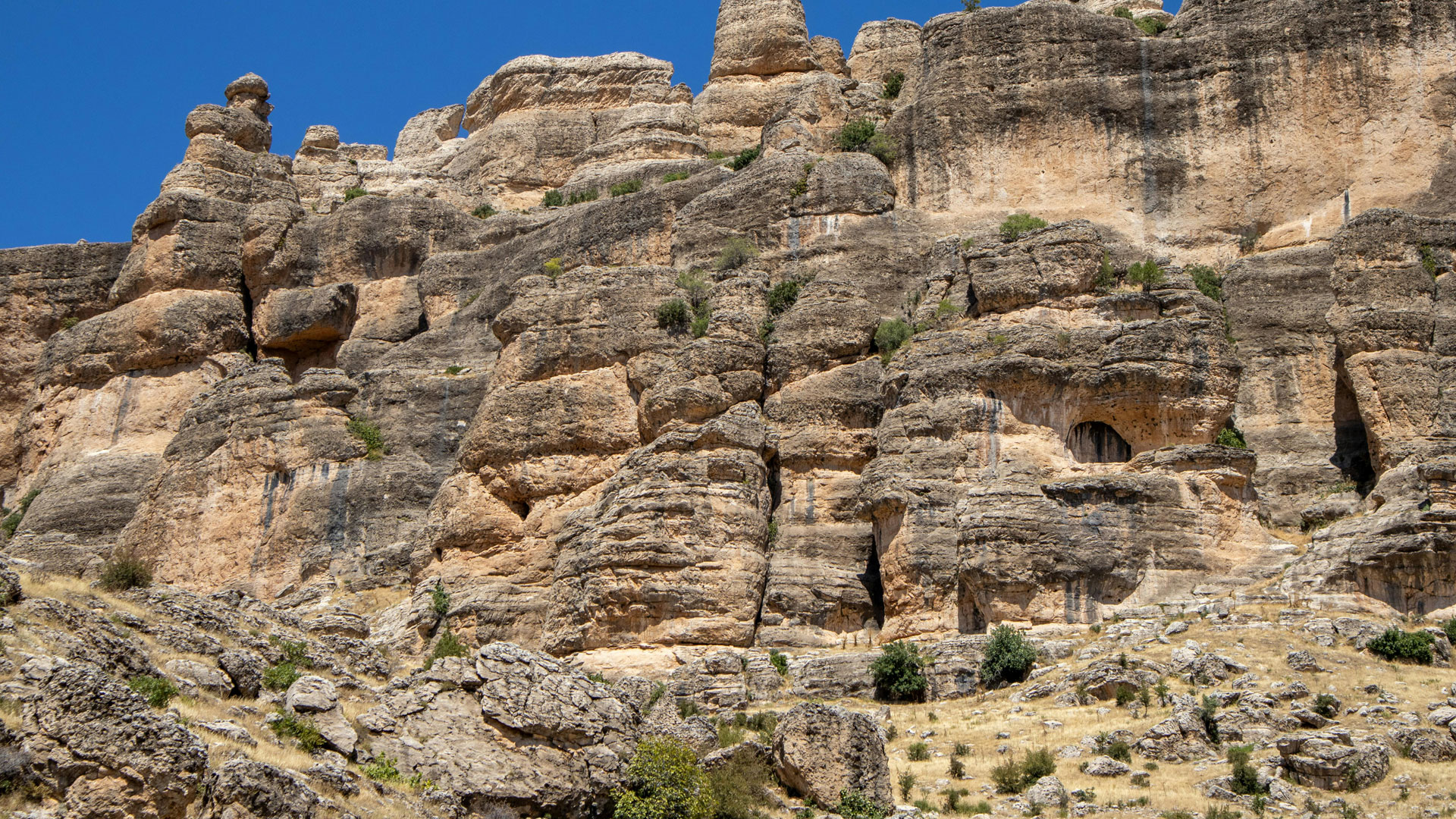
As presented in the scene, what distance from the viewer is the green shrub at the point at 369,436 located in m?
36.8

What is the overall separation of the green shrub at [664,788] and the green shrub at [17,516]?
81.9 ft

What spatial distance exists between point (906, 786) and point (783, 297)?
15153 mm

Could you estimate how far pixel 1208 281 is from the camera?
3441 cm

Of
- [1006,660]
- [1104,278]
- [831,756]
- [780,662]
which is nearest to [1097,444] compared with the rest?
[1104,278]

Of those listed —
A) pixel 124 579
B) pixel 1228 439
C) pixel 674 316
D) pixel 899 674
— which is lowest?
pixel 899 674

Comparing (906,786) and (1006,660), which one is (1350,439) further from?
(906,786)

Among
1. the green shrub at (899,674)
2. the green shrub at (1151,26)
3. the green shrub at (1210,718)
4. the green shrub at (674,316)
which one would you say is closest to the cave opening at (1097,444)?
the green shrub at (899,674)

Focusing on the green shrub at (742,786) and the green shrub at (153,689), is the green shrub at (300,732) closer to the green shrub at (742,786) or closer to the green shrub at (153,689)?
the green shrub at (153,689)

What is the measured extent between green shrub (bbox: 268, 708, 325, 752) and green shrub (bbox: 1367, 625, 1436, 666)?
1597 centimetres

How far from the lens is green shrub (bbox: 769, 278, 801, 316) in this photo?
35219mm

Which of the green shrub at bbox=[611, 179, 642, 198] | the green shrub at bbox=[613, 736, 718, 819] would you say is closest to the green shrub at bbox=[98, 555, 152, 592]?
the green shrub at bbox=[613, 736, 718, 819]

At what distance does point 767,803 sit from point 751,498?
10.4 m

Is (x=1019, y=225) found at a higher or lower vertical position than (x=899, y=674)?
higher

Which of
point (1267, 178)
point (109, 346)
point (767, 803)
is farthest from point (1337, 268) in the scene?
point (109, 346)
